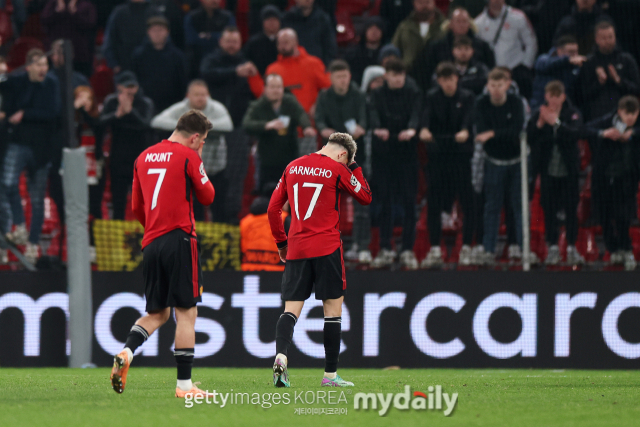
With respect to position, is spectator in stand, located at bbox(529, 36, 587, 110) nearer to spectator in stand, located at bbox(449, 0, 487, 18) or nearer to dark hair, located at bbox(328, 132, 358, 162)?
spectator in stand, located at bbox(449, 0, 487, 18)

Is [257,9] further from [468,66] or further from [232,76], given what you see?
[468,66]

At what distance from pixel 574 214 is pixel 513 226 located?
0.72 metres

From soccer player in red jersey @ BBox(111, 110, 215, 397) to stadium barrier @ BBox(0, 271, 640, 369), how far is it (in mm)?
4278

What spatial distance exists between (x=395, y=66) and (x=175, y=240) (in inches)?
228

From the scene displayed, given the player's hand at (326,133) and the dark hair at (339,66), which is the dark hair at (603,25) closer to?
the dark hair at (339,66)

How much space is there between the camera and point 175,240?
6016 mm

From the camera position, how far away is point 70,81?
34.1 feet

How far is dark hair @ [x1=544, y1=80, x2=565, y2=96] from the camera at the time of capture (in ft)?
35.2

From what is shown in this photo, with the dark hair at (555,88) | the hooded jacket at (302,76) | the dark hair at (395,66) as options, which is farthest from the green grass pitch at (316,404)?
the hooded jacket at (302,76)

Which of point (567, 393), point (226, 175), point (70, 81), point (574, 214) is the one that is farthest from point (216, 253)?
point (567, 393)

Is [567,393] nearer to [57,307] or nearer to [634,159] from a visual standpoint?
[634,159]

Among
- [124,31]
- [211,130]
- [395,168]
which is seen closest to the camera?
[395,168]

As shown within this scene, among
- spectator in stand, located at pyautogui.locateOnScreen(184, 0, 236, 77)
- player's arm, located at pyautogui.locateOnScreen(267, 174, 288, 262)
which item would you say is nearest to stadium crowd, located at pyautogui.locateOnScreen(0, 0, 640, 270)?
spectator in stand, located at pyautogui.locateOnScreen(184, 0, 236, 77)

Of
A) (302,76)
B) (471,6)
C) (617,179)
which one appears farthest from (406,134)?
(471,6)
